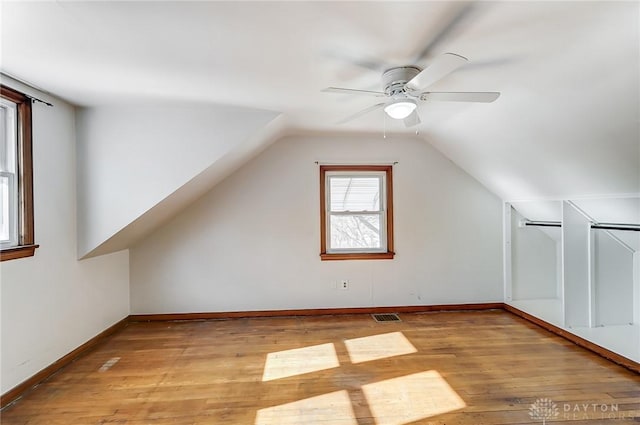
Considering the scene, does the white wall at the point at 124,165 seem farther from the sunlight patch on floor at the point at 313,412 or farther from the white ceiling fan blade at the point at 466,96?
the sunlight patch on floor at the point at 313,412

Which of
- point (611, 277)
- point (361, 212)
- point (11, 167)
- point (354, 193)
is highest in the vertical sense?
point (11, 167)

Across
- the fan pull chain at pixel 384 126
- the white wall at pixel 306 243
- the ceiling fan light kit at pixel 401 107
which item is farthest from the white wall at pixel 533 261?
the ceiling fan light kit at pixel 401 107

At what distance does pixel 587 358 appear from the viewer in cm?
277

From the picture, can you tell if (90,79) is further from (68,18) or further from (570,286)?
(570,286)

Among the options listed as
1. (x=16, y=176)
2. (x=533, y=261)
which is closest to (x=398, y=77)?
(x=16, y=176)

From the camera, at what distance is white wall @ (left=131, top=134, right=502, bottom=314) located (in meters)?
3.90

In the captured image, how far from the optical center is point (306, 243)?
13.3ft

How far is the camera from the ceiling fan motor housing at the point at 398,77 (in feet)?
6.88

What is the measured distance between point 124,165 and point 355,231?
8.63ft

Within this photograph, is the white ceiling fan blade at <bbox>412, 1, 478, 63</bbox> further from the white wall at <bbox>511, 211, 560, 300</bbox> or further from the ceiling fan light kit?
the white wall at <bbox>511, 211, 560, 300</bbox>

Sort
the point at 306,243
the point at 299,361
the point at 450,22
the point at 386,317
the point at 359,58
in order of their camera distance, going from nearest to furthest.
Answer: the point at 450,22
the point at 359,58
the point at 299,361
the point at 386,317
the point at 306,243

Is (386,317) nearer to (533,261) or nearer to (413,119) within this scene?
(533,261)

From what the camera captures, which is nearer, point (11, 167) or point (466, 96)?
point (466, 96)

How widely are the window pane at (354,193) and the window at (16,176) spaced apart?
2866 millimetres
